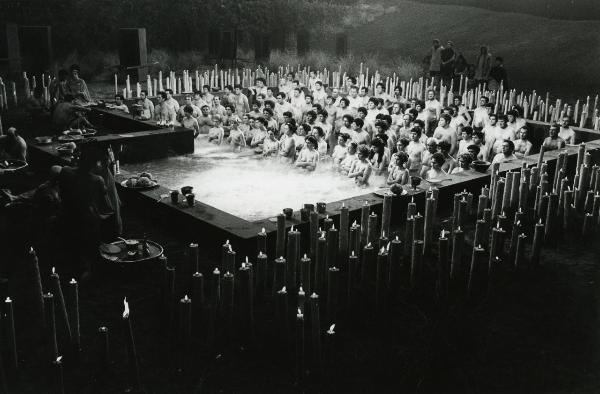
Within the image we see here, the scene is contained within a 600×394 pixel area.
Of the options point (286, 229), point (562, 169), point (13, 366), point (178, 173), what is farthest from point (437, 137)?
point (13, 366)

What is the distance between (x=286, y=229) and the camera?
727cm

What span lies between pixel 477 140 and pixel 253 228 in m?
5.78

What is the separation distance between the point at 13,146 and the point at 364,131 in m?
6.38

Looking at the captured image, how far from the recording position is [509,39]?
1012 inches

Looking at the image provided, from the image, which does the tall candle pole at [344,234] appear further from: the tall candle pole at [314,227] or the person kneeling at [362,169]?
the person kneeling at [362,169]

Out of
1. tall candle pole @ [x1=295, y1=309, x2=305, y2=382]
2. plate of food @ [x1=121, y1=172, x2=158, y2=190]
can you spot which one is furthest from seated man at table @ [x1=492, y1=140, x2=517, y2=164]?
tall candle pole @ [x1=295, y1=309, x2=305, y2=382]

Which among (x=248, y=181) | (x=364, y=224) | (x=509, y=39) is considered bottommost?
(x=248, y=181)

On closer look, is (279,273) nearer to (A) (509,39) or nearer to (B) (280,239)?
(B) (280,239)

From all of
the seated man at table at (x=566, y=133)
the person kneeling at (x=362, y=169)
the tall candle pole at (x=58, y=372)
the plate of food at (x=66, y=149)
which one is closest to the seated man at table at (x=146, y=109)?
the plate of food at (x=66, y=149)

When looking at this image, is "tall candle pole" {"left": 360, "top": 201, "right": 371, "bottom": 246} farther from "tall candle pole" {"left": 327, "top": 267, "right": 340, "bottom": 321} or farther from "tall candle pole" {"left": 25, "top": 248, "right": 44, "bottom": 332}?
"tall candle pole" {"left": 25, "top": 248, "right": 44, "bottom": 332}

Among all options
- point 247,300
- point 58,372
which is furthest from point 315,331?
point 58,372

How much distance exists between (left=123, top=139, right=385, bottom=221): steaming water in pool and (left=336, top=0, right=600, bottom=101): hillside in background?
474 inches

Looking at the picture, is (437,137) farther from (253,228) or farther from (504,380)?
(504,380)

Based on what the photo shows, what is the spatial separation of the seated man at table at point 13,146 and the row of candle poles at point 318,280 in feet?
15.1
